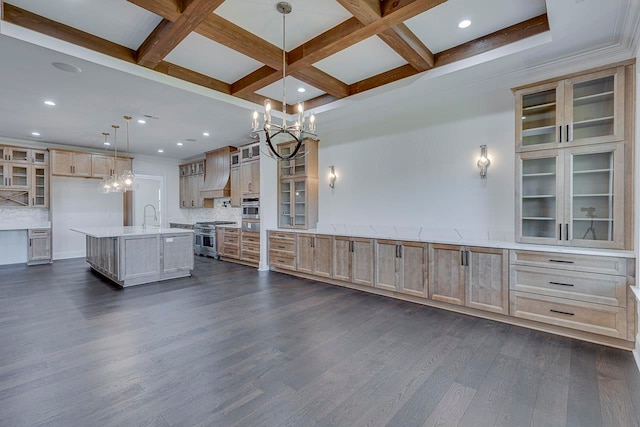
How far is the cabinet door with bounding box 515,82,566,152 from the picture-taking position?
3193 mm

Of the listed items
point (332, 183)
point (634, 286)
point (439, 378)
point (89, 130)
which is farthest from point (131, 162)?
point (634, 286)

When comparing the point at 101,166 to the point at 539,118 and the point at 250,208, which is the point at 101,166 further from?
the point at 539,118

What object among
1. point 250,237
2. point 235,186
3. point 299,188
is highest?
point 235,186

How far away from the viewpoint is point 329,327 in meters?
3.23

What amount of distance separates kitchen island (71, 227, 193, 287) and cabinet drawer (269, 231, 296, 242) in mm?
1511

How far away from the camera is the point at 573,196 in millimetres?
3137

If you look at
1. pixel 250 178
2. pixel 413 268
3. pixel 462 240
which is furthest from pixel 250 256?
pixel 462 240

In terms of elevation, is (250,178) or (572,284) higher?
Answer: (250,178)

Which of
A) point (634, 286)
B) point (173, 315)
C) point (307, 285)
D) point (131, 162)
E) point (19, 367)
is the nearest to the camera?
point (19, 367)

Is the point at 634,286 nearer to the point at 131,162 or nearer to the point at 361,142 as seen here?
the point at 361,142

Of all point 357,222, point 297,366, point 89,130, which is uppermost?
point 89,130

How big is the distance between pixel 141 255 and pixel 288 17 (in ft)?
14.0

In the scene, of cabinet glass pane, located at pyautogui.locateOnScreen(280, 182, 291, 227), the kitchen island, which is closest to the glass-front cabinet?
cabinet glass pane, located at pyautogui.locateOnScreen(280, 182, 291, 227)

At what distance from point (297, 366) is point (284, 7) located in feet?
10.0
